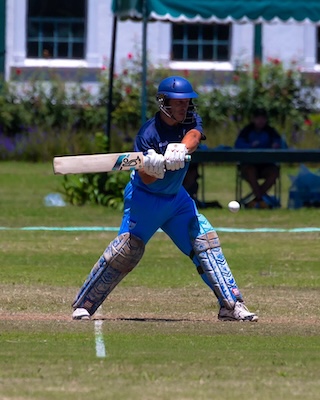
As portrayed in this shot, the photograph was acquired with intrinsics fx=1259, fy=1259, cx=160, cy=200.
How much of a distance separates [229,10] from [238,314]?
9.17 meters

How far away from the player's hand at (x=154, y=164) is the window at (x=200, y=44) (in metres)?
21.2

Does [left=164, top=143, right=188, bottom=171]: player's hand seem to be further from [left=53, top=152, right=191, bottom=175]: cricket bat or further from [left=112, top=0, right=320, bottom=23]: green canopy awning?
[left=112, top=0, right=320, bottom=23]: green canopy awning

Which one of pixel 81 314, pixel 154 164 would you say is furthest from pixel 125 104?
pixel 154 164

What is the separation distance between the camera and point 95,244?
1500cm

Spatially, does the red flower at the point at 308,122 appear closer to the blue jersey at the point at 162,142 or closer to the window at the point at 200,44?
the window at the point at 200,44

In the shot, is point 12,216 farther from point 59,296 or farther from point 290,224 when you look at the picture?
point 59,296

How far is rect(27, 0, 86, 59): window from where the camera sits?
29500 mm

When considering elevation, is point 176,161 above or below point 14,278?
above

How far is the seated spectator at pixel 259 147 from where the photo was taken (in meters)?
19.1

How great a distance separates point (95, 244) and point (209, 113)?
13.0 m

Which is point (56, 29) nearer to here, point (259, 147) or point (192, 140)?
point (259, 147)

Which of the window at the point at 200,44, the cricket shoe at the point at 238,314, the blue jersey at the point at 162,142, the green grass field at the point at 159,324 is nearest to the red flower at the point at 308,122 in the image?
the window at the point at 200,44

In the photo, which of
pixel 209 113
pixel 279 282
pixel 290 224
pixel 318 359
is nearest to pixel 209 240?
pixel 318 359

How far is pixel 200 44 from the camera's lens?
29.9 meters
